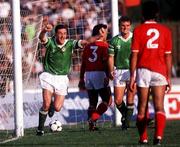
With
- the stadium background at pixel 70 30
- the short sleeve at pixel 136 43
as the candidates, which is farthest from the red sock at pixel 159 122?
the stadium background at pixel 70 30

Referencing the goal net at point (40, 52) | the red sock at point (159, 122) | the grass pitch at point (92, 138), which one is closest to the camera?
the red sock at point (159, 122)

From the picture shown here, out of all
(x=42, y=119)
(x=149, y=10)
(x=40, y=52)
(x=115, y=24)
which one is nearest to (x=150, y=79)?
(x=149, y=10)

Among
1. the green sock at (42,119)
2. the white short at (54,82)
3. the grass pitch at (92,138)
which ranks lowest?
the grass pitch at (92,138)

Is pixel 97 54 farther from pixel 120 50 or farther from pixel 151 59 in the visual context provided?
pixel 151 59

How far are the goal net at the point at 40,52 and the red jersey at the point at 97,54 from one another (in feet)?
4.95

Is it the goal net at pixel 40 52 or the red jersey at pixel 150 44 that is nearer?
the red jersey at pixel 150 44

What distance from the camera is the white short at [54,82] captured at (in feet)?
53.6

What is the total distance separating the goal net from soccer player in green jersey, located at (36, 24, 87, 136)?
1.39m

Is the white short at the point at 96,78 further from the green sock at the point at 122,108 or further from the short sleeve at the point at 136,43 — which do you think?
the short sleeve at the point at 136,43

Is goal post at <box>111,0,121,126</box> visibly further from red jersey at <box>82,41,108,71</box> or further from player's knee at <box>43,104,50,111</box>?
player's knee at <box>43,104,50,111</box>

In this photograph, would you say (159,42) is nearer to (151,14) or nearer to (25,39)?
(151,14)

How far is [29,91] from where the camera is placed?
758 inches

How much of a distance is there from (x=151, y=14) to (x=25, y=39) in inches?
Result: 204

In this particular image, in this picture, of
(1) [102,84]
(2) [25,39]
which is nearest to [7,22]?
(2) [25,39]
